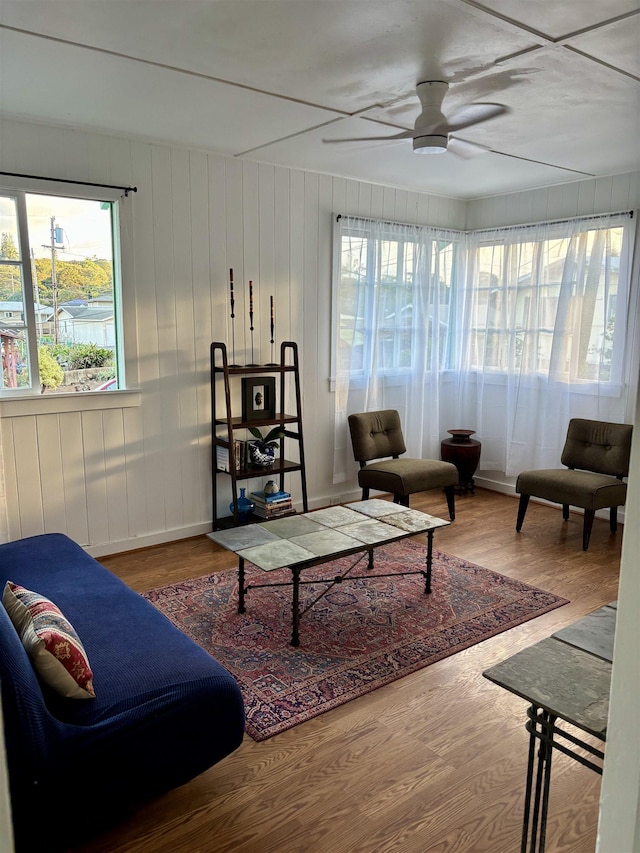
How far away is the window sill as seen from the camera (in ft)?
11.6

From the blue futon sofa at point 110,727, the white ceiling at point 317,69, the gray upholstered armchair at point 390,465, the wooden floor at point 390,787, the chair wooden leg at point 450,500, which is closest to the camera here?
the blue futon sofa at point 110,727

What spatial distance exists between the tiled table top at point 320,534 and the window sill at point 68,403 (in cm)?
116

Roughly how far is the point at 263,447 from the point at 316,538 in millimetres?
1385

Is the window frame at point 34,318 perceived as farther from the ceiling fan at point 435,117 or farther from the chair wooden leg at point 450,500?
the chair wooden leg at point 450,500

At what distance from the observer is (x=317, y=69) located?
263cm

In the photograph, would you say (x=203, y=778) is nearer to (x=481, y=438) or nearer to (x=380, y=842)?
(x=380, y=842)

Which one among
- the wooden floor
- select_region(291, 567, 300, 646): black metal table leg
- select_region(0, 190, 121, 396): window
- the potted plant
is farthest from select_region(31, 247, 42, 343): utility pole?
the wooden floor

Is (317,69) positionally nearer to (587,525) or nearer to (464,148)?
(464,148)

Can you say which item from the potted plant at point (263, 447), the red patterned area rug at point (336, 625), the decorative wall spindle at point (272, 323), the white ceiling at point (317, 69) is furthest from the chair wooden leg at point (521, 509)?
the white ceiling at point (317, 69)

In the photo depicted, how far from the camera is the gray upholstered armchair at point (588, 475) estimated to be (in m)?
4.22

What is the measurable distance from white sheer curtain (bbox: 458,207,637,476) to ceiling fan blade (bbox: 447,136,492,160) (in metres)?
1.47

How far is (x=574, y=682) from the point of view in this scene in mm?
1506

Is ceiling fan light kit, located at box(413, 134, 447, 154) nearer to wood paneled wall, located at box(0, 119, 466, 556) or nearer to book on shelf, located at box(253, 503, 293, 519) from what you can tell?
wood paneled wall, located at box(0, 119, 466, 556)

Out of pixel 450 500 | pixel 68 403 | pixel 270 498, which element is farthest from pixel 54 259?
pixel 450 500
